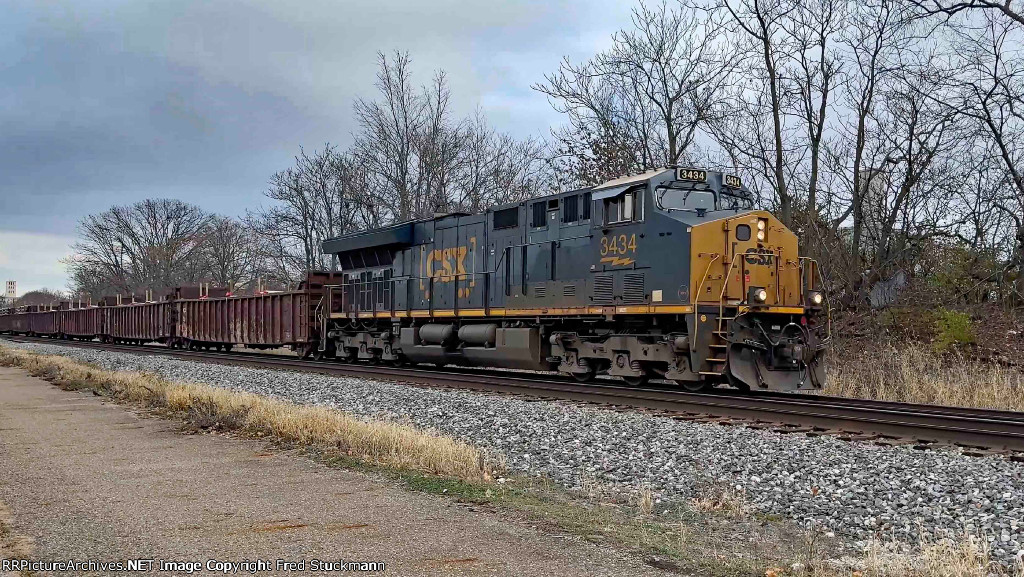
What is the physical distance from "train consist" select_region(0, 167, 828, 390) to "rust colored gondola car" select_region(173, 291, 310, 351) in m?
3.83

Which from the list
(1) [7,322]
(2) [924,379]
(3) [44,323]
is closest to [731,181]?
(2) [924,379]

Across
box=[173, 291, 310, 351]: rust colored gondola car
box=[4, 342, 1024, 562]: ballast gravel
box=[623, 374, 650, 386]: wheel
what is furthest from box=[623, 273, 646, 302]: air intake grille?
box=[173, 291, 310, 351]: rust colored gondola car

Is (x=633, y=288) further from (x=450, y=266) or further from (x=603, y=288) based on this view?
(x=450, y=266)

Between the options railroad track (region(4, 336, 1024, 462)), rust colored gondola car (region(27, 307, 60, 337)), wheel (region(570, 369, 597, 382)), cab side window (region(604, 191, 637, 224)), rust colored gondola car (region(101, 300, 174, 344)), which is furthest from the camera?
rust colored gondola car (region(27, 307, 60, 337))

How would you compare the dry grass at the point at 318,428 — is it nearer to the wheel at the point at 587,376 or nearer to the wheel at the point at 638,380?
the wheel at the point at 638,380

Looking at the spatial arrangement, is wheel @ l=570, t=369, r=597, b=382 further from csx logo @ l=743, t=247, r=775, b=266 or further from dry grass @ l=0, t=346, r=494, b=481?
dry grass @ l=0, t=346, r=494, b=481

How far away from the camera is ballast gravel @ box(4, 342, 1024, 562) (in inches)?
216

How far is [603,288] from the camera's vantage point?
581 inches

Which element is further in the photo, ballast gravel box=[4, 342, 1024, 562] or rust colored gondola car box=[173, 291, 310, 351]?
rust colored gondola car box=[173, 291, 310, 351]

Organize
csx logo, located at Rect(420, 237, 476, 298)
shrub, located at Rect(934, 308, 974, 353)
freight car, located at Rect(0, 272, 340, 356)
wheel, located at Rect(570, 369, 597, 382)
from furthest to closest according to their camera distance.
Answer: freight car, located at Rect(0, 272, 340, 356)
csx logo, located at Rect(420, 237, 476, 298)
shrub, located at Rect(934, 308, 974, 353)
wheel, located at Rect(570, 369, 597, 382)

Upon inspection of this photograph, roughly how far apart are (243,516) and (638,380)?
10.0 metres

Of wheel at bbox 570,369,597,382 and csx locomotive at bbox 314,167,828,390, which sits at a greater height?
csx locomotive at bbox 314,167,828,390

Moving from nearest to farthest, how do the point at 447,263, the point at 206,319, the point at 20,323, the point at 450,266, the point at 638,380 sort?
the point at 638,380 < the point at 450,266 < the point at 447,263 < the point at 206,319 < the point at 20,323

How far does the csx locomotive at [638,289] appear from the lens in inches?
520
